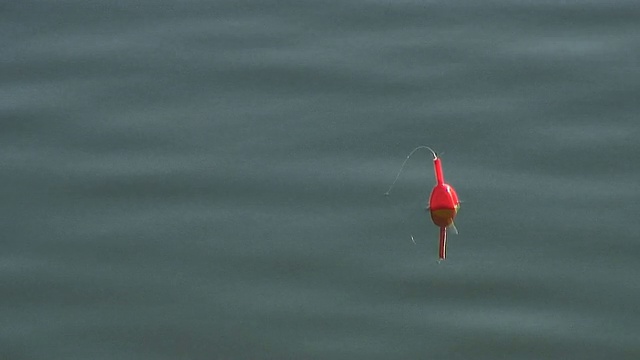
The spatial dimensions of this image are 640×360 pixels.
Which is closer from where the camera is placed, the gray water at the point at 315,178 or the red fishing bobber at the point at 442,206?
the gray water at the point at 315,178

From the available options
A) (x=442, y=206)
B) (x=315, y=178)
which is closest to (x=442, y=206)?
(x=442, y=206)

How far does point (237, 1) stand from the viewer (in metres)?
4.16

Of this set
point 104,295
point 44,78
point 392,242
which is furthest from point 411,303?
point 44,78

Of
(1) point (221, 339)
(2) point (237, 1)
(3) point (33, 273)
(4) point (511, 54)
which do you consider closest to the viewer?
(1) point (221, 339)

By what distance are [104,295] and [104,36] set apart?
1.21m

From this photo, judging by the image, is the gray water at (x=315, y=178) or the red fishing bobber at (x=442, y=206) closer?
the gray water at (x=315, y=178)

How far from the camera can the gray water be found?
9.71ft

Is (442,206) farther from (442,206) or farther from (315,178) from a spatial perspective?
(315,178)

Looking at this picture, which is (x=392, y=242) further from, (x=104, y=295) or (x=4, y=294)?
(x=4, y=294)

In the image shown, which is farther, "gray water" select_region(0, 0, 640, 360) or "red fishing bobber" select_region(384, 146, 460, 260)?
"red fishing bobber" select_region(384, 146, 460, 260)

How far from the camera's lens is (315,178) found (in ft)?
11.1

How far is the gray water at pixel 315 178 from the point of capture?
2.96 m

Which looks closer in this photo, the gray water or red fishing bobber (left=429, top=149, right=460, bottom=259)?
the gray water

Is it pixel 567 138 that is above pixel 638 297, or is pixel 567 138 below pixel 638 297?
above
